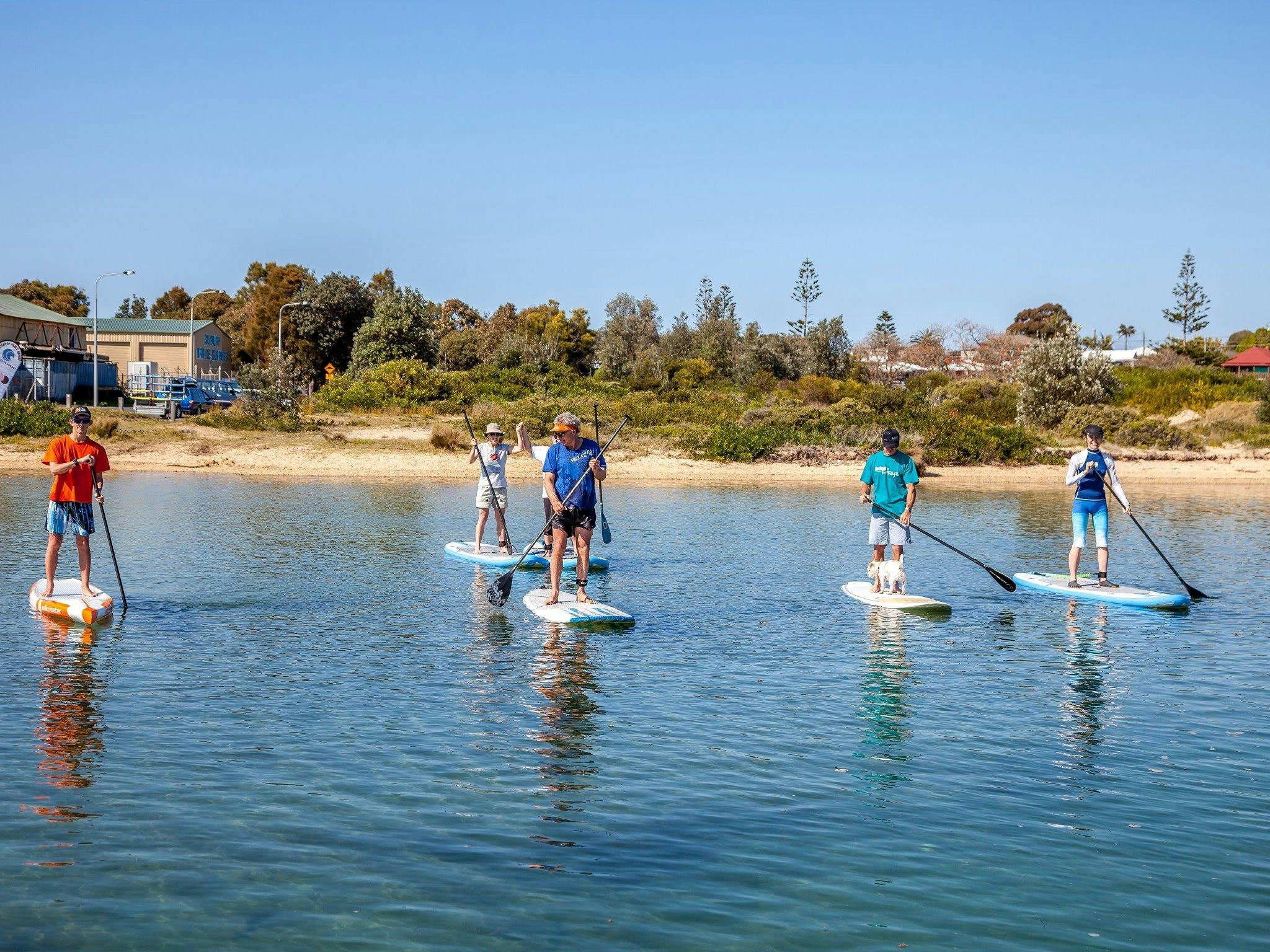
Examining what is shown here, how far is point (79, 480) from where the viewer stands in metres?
12.5

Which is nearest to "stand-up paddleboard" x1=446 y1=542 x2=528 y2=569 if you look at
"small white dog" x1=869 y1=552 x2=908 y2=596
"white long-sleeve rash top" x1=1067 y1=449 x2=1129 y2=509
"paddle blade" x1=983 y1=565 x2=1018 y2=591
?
"small white dog" x1=869 y1=552 x2=908 y2=596

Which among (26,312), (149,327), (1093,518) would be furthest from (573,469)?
(149,327)

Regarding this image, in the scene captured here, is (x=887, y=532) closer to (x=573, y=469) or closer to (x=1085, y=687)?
(x=1085, y=687)

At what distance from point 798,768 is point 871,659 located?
12.0 ft

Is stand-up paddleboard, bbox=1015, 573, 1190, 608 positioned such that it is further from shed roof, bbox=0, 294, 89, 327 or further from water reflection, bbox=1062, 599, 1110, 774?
shed roof, bbox=0, 294, 89, 327

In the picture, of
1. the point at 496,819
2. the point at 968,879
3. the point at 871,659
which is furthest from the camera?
the point at 871,659

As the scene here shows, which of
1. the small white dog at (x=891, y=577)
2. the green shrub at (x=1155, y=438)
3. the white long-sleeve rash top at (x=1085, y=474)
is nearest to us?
the small white dog at (x=891, y=577)

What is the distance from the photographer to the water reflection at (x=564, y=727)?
7212mm

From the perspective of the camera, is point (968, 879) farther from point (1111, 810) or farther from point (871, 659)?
point (871, 659)

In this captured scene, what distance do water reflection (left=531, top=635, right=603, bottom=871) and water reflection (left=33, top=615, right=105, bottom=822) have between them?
2674mm

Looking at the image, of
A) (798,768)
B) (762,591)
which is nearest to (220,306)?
(762,591)

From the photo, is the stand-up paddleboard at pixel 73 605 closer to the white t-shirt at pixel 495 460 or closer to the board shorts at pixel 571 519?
the board shorts at pixel 571 519

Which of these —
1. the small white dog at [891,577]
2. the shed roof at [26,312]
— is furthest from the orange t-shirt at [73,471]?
the shed roof at [26,312]

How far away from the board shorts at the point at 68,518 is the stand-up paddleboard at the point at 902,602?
875 centimetres
